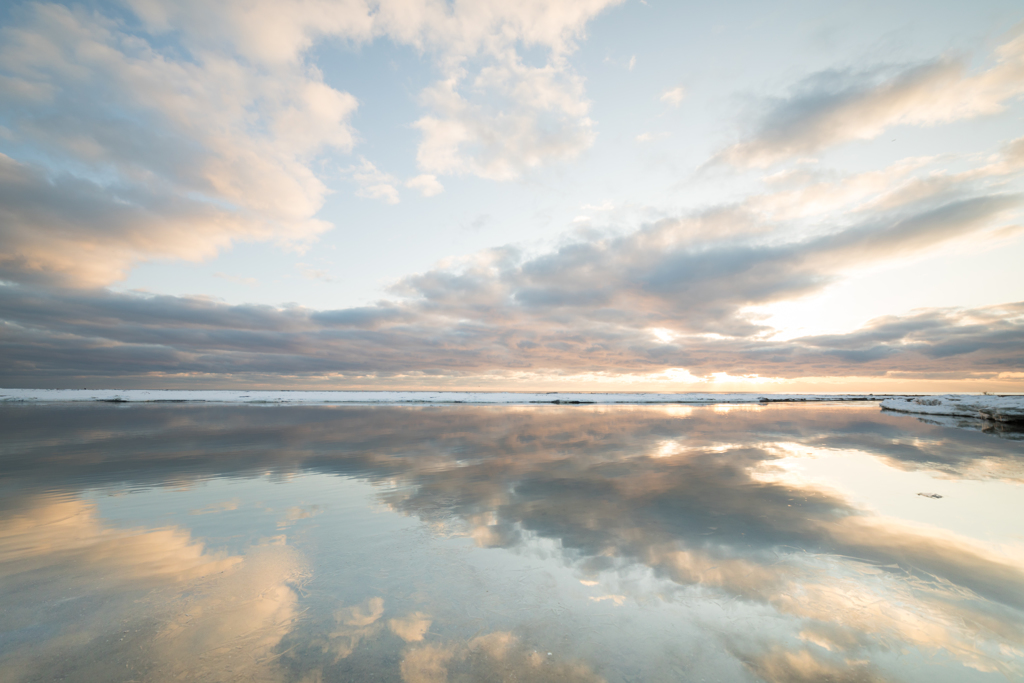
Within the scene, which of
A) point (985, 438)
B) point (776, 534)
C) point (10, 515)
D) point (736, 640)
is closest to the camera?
point (736, 640)

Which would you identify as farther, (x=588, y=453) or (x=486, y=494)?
(x=588, y=453)

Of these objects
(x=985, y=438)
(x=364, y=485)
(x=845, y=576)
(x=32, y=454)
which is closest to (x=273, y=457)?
(x=364, y=485)

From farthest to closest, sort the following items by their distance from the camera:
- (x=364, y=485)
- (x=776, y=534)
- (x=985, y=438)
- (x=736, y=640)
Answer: (x=985, y=438) → (x=364, y=485) → (x=776, y=534) → (x=736, y=640)

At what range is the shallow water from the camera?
Result: 152 inches

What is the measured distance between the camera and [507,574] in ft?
18.6

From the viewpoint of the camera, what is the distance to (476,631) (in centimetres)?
430

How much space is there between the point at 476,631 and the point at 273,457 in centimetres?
1293

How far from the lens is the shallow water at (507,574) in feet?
12.7

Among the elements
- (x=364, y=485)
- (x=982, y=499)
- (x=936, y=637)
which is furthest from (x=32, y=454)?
(x=982, y=499)

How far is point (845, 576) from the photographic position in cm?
570

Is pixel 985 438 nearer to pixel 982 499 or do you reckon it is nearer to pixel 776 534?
pixel 982 499

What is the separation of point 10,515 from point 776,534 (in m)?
14.8

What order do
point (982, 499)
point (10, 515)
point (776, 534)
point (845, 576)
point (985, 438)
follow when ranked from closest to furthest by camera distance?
point (845, 576), point (776, 534), point (10, 515), point (982, 499), point (985, 438)

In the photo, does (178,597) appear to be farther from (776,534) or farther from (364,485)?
(776,534)
